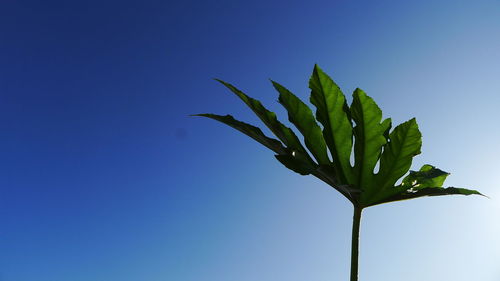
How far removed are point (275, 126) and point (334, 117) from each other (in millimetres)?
323

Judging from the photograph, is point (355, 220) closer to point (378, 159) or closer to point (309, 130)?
point (378, 159)

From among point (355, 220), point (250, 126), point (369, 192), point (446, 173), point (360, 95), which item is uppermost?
point (360, 95)

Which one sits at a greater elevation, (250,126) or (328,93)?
(328,93)

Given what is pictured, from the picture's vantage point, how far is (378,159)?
2020 millimetres

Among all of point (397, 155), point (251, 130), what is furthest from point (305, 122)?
point (397, 155)

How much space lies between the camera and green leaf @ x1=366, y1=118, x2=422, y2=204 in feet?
6.28

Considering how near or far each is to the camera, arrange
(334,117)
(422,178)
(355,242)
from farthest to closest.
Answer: (334,117) → (422,178) → (355,242)

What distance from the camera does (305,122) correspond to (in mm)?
2051

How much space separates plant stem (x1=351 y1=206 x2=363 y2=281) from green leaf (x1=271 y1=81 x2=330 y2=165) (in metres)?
0.30

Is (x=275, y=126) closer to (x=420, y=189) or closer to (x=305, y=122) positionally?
(x=305, y=122)

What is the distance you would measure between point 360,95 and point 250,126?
1.97ft

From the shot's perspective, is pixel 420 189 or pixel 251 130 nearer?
pixel 420 189

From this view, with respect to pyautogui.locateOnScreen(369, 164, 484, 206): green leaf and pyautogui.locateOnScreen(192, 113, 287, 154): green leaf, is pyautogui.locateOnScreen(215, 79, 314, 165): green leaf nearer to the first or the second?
pyautogui.locateOnScreen(192, 113, 287, 154): green leaf

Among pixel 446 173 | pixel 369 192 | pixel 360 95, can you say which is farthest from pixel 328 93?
pixel 446 173
